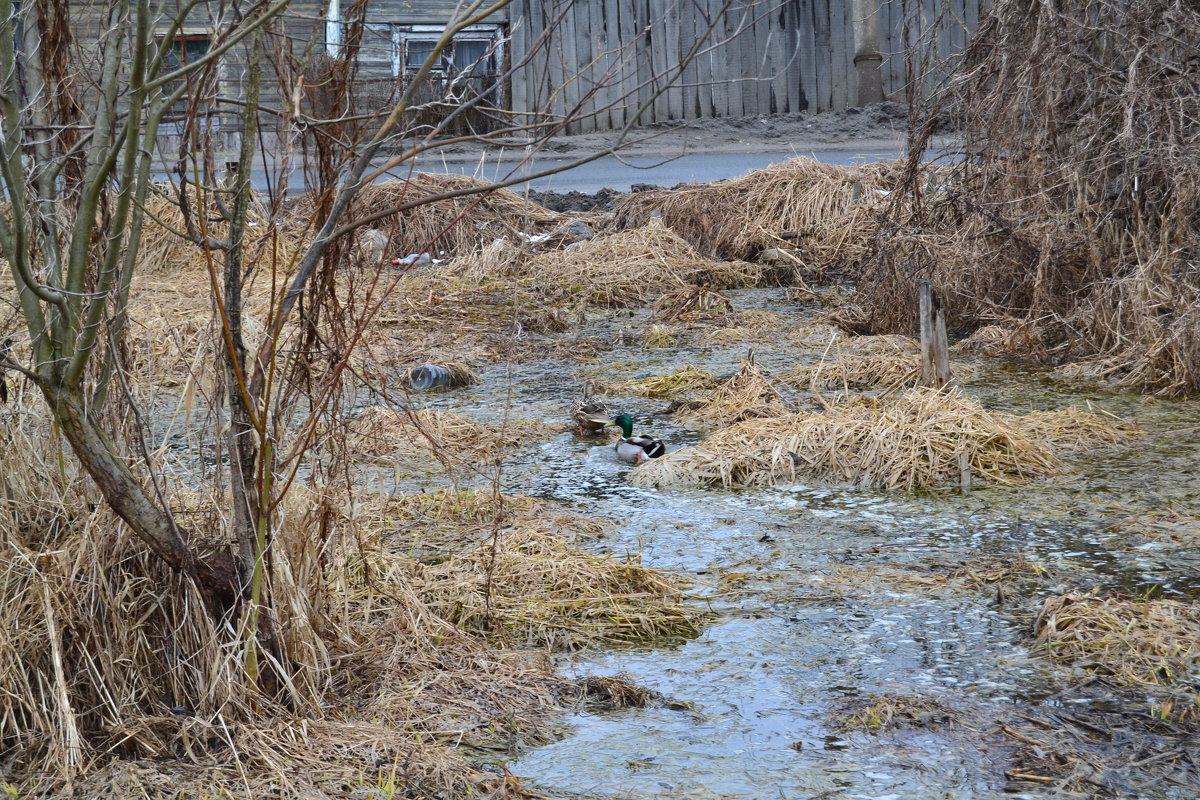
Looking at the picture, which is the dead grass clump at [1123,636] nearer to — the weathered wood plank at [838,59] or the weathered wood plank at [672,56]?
the weathered wood plank at [672,56]

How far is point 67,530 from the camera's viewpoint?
11.6 feet

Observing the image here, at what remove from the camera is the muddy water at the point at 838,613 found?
10.8 feet

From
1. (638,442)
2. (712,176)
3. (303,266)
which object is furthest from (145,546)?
(712,176)

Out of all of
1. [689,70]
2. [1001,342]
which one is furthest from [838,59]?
[1001,342]

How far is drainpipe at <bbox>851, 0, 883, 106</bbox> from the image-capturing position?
69.7 ft

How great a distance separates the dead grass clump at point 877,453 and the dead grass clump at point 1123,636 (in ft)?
5.58

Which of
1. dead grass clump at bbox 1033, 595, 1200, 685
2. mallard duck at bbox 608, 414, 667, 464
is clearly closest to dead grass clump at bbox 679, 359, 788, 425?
mallard duck at bbox 608, 414, 667, 464

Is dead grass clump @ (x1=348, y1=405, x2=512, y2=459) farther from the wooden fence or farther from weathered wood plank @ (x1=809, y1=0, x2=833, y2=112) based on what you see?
weathered wood plank @ (x1=809, y1=0, x2=833, y2=112)

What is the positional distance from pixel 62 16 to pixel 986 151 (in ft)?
22.4

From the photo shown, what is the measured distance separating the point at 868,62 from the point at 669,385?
14.8 meters

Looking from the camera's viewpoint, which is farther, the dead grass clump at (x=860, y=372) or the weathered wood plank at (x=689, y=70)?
the weathered wood plank at (x=689, y=70)

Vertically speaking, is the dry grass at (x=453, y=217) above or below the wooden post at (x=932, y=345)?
above

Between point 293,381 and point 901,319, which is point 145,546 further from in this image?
point 901,319

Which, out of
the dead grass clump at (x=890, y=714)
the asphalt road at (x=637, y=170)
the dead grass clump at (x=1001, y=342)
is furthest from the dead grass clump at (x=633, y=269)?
the dead grass clump at (x=890, y=714)
